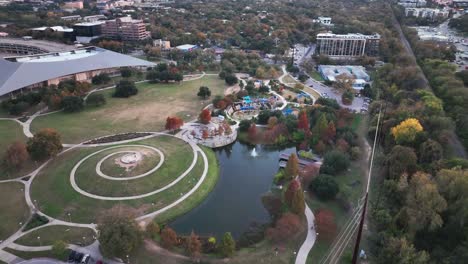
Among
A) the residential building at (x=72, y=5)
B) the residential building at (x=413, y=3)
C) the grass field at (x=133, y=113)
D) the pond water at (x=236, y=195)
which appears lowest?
the pond water at (x=236, y=195)

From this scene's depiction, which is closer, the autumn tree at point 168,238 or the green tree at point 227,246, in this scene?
the green tree at point 227,246

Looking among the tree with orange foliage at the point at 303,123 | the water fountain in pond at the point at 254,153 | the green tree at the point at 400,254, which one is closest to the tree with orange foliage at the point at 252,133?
the water fountain in pond at the point at 254,153

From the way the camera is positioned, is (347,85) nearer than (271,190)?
No

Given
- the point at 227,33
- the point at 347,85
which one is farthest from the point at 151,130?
the point at 227,33

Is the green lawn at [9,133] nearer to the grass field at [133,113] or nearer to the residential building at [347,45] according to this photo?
the grass field at [133,113]

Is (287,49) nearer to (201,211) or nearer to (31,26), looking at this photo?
(201,211)
